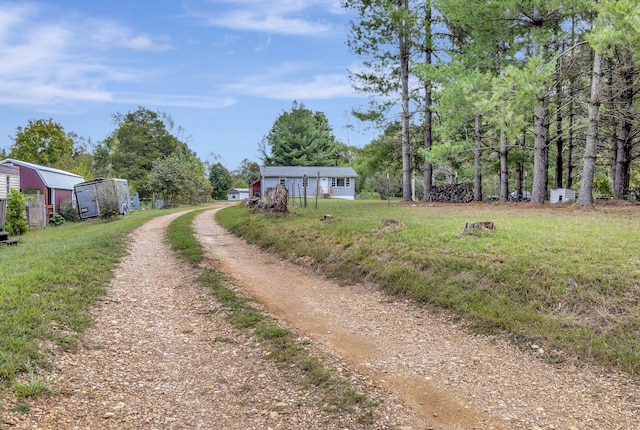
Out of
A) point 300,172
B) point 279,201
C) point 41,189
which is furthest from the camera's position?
point 300,172

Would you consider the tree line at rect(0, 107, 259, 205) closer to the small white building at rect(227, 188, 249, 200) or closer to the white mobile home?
the small white building at rect(227, 188, 249, 200)

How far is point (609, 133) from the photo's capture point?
20125mm

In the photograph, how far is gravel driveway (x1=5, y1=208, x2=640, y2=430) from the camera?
3.02 metres

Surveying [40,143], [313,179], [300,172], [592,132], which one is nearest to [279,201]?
[592,132]

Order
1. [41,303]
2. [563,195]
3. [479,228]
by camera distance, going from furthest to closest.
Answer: [563,195] → [479,228] → [41,303]

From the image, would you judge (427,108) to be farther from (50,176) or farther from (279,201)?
(50,176)

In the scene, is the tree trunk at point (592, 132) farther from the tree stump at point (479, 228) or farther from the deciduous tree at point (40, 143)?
the deciduous tree at point (40, 143)

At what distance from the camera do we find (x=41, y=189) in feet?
78.1

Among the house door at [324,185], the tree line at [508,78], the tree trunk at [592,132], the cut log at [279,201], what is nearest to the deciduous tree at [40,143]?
the house door at [324,185]

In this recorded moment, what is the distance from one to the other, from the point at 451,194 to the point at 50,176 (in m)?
24.4

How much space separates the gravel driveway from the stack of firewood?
18.3 meters

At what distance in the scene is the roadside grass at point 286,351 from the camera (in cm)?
326

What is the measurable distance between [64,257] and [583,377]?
8572 mm

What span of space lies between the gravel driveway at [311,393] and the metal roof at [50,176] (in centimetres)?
2281
